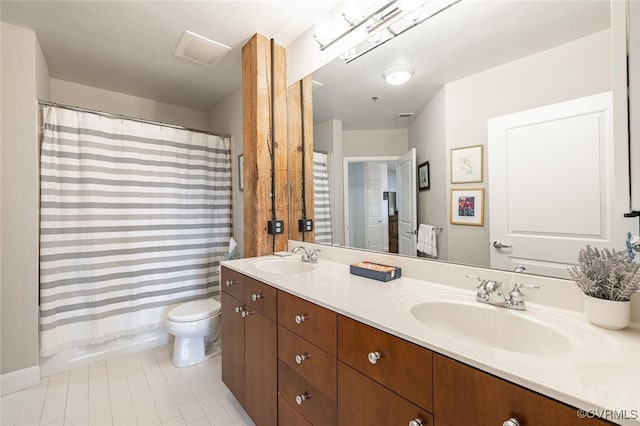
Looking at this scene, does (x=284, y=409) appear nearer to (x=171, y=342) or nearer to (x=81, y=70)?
(x=171, y=342)

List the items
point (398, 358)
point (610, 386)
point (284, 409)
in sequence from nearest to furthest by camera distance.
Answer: point (610, 386)
point (398, 358)
point (284, 409)

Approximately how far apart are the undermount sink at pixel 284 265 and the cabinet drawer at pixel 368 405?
847 millimetres

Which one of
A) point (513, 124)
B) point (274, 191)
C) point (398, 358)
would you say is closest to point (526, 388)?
point (398, 358)

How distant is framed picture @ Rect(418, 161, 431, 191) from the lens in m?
1.30

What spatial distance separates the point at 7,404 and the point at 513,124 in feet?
10.2

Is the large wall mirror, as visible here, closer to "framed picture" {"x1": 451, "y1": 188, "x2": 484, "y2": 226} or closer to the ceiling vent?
"framed picture" {"x1": 451, "y1": 188, "x2": 484, "y2": 226}

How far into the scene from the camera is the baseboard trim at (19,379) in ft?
5.67

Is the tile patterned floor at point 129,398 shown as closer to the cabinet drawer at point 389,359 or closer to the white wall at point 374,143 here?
the cabinet drawer at point 389,359

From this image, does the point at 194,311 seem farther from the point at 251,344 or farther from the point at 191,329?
the point at 251,344

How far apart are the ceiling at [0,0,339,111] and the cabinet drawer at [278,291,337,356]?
5.78 ft

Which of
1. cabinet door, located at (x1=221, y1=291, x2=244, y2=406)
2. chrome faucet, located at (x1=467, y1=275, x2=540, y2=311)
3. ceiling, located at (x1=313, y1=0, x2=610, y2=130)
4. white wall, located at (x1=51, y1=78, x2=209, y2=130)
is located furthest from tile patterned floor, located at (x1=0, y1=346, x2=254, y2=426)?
white wall, located at (x1=51, y1=78, x2=209, y2=130)

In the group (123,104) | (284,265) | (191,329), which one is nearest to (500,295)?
(284,265)

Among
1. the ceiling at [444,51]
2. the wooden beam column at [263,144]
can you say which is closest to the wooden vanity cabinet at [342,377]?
the wooden beam column at [263,144]

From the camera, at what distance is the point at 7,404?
1.63 meters
